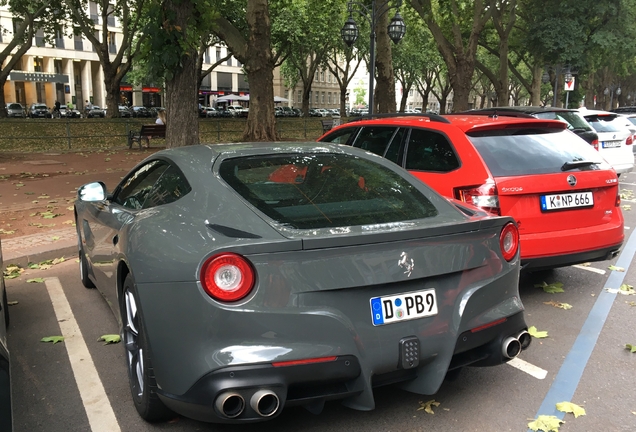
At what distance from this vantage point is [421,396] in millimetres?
3480

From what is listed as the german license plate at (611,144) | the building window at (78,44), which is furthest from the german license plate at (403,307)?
the building window at (78,44)

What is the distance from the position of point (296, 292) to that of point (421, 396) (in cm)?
133

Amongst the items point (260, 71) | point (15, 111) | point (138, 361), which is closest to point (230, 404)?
point (138, 361)

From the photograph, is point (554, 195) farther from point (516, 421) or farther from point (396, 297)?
point (396, 297)

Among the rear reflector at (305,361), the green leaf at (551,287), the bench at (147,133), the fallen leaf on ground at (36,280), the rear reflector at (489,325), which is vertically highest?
the bench at (147,133)

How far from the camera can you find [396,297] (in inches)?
110

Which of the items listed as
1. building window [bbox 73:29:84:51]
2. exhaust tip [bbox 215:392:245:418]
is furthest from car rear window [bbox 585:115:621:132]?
building window [bbox 73:29:84:51]

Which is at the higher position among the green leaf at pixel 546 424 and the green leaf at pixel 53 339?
the green leaf at pixel 546 424

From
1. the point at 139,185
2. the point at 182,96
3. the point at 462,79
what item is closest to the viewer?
the point at 139,185

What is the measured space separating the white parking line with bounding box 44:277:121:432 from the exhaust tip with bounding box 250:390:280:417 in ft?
3.37

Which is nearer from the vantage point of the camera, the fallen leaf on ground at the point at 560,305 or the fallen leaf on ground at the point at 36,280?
the fallen leaf on ground at the point at 560,305

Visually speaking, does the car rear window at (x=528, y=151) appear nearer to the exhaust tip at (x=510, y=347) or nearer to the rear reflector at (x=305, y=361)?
the exhaust tip at (x=510, y=347)

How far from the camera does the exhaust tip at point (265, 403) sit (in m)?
2.54

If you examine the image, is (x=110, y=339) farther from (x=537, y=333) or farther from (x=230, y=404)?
(x=537, y=333)
